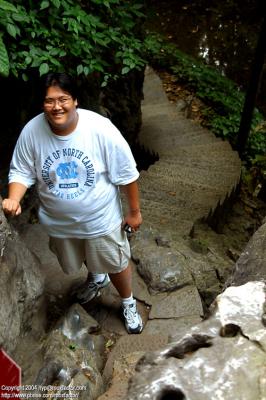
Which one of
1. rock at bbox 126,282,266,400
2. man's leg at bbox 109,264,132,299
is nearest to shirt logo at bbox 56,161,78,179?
man's leg at bbox 109,264,132,299

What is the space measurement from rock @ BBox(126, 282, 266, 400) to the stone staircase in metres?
3.16

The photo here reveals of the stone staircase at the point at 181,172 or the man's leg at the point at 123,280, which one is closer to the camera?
the man's leg at the point at 123,280

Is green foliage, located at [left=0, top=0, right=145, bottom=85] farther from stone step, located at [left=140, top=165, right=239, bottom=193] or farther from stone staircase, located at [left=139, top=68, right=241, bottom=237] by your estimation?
stone step, located at [left=140, top=165, right=239, bottom=193]

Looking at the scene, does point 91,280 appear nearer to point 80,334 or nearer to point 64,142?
point 80,334

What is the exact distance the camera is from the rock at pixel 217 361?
54.0 inches

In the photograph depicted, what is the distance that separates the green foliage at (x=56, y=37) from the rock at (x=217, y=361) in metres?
2.06

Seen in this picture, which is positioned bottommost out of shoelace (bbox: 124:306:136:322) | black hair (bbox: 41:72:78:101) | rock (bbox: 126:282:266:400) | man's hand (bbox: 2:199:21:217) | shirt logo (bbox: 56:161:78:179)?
shoelace (bbox: 124:306:136:322)

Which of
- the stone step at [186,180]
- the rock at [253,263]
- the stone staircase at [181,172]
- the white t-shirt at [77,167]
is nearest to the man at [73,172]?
the white t-shirt at [77,167]

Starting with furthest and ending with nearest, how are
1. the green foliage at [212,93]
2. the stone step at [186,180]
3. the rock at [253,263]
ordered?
the green foliage at [212,93]
the stone step at [186,180]
the rock at [253,263]

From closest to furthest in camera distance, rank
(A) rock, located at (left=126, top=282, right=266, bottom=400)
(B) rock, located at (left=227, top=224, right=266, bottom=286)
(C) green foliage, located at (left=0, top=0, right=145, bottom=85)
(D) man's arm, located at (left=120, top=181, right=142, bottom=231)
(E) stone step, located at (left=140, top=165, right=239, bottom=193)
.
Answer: (A) rock, located at (left=126, top=282, right=266, bottom=400)
(B) rock, located at (left=227, top=224, right=266, bottom=286)
(D) man's arm, located at (left=120, top=181, right=142, bottom=231)
(C) green foliage, located at (left=0, top=0, right=145, bottom=85)
(E) stone step, located at (left=140, top=165, right=239, bottom=193)

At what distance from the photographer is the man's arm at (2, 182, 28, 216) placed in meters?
2.64

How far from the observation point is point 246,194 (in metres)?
7.20

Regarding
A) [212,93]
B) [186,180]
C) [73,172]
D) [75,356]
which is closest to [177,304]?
[75,356]

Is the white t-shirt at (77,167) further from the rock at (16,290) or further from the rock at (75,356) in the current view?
the rock at (75,356)
